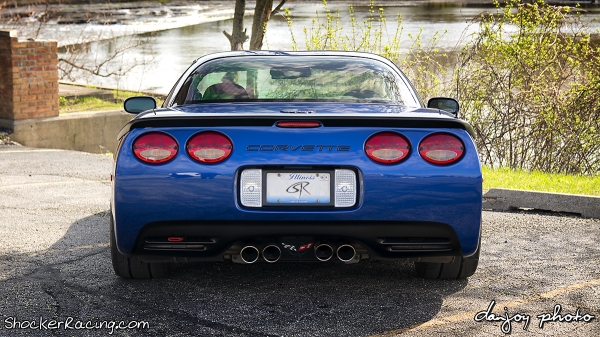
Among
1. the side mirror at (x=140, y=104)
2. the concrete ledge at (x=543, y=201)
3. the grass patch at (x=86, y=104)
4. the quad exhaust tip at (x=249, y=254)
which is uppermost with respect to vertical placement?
the side mirror at (x=140, y=104)

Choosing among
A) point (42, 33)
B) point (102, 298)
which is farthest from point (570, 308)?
point (42, 33)

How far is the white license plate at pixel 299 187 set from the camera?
4.00m

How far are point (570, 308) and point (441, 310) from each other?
68cm

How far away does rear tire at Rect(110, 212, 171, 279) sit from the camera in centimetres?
456

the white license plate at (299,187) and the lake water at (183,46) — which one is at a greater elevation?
the white license plate at (299,187)

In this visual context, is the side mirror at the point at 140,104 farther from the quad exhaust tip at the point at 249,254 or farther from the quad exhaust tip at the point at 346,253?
the quad exhaust tip at the point at 346,253

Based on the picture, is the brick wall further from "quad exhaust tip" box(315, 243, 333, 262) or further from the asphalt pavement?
"quad exhaust tip" box(315, 243, 333, 262)

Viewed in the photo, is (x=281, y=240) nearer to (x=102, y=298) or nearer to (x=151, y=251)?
(x=151, y=251)

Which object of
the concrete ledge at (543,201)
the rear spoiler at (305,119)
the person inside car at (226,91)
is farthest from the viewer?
the concrete ledge at (543,201)

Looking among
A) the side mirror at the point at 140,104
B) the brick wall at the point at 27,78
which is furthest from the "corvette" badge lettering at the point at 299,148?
the brick wall at the point at 27,78

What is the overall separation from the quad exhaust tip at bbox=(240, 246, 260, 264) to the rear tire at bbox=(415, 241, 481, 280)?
3.57ft

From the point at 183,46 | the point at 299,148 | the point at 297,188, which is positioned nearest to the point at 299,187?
the point at 297,188

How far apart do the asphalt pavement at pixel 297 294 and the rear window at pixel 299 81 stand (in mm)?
1042

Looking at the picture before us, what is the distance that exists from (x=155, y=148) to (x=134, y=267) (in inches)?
34.9
